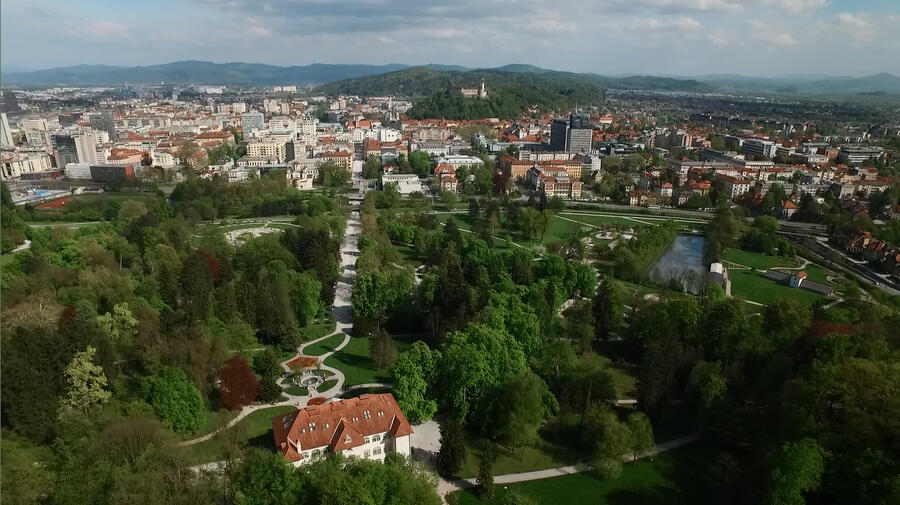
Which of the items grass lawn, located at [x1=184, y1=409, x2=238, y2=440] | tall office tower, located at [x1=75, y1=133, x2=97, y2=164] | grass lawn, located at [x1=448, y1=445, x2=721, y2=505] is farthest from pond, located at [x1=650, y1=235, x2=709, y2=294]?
tall office tower, located at [x1=75, y1=133, x2=97, y2=164]

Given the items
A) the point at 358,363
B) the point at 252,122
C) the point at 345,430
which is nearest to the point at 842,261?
the point at 358,363

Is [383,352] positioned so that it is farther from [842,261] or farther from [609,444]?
[842,261]

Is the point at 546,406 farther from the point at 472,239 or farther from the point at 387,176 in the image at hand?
the point at 387,176

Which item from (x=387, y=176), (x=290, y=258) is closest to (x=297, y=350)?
(x=290, y=258)

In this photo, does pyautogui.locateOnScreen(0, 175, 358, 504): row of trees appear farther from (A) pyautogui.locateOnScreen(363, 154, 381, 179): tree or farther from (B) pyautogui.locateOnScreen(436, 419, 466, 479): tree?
(A) pyautogui.locateOnScreen(363, 154, 381, 179): tree

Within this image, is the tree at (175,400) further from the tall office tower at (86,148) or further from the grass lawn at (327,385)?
the tall office tower at (86,148)

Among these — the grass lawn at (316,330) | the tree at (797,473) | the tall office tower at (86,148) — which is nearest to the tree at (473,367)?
the tree at (797,473)
